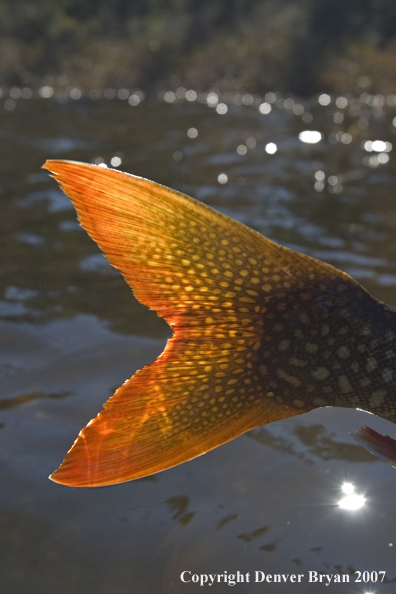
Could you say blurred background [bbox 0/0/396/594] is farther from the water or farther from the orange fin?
the orange fin

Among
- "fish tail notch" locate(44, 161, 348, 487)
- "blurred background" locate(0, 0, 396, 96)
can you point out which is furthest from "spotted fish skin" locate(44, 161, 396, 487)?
"blurred background" locate(0, 0, 396, 96)

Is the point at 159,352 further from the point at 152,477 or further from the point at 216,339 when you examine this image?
the point at 216,339

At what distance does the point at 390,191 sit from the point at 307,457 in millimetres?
5660

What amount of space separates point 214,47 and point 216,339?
73.9ft

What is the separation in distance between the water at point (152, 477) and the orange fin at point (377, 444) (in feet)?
1.81

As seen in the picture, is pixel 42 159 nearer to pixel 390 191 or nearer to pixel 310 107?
pixel 390 191

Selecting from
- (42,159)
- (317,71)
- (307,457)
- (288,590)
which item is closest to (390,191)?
(42,159)

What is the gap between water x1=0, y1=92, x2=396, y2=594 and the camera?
2225mm

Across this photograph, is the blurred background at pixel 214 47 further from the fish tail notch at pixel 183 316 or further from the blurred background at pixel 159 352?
the fish tail notch at pixel 183 316

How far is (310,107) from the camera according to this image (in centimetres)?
1636

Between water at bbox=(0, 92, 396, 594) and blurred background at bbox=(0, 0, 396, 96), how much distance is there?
43.1 ft

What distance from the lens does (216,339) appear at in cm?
184

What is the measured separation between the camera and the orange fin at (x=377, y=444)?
184 centimetres

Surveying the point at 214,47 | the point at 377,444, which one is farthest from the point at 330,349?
the point at 214,47
